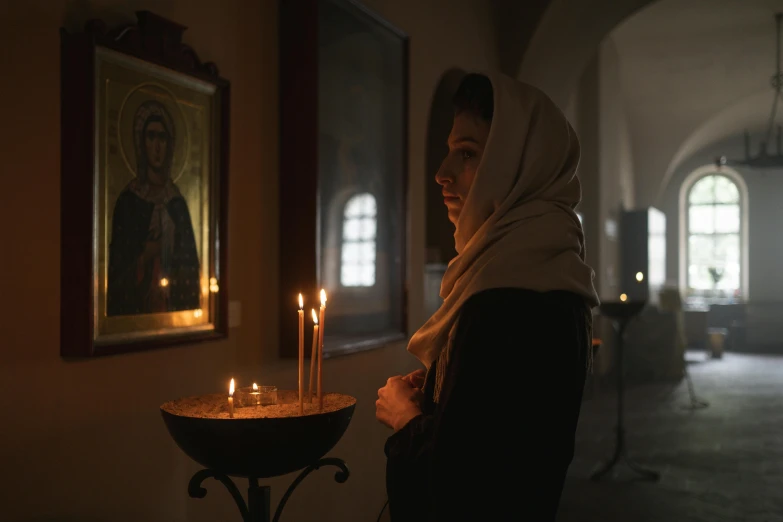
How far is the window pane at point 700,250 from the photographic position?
52.1 feet

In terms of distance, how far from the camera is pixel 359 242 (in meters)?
3.15

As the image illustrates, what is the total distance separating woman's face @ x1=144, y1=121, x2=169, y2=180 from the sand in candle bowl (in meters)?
0.68

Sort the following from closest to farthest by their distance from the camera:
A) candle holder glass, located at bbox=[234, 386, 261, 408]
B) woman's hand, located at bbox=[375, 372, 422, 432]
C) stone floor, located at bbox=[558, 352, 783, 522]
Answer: woman's hand, located at bbox=[375, 372, 422, 432] → candle holder glass, located at bbox=[234, 386, 261, 408] → stone floor, located at bbox=[558, 352, 783, 522]

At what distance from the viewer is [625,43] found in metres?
9.62

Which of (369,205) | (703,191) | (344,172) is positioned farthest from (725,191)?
(344,172)

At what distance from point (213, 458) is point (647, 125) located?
1235 cm

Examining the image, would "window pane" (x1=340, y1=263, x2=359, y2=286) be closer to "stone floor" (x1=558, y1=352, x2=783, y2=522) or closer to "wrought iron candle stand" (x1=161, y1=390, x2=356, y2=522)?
"wrought iron candle stand" (x1=161, y1=390, x2=356, y2=522)

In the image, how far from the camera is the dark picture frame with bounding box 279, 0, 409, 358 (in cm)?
263

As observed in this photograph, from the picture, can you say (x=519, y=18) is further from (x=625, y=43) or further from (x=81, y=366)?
(x=625, y=43)

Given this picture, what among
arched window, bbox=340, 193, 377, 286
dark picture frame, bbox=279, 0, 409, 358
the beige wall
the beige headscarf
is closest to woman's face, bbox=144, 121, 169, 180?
the beige wall

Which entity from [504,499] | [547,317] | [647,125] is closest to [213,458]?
[504,499]

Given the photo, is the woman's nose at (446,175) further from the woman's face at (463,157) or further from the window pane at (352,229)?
the window pane at (352,229)

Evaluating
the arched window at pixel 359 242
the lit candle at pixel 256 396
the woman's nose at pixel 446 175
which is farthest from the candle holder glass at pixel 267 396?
the arched window at pixel 359 242

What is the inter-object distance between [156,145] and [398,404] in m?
1.00
